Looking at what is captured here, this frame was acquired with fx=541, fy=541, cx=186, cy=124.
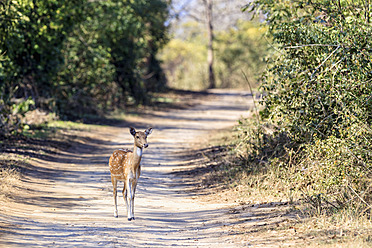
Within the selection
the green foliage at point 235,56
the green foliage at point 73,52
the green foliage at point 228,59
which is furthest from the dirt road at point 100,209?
the green foliage at point 235,56

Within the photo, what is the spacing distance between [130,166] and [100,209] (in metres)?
1.53

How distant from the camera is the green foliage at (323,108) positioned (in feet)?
29.7

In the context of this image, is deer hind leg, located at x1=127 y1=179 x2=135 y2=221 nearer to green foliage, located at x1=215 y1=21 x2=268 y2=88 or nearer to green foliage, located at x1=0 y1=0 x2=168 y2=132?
green foliage, located at x1=0 y1=0 x2=168 y2=132

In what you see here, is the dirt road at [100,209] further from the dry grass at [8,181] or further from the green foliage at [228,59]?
the green foliage at [228,59]

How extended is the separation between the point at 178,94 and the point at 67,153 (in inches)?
932

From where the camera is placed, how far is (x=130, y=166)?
8.79 meters

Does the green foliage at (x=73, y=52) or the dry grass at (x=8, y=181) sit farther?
the green foliage at (x=73, y=52)

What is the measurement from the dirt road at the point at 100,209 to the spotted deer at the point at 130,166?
0.41 m

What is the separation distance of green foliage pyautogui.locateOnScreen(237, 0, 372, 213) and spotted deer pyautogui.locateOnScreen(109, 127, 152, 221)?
284cm

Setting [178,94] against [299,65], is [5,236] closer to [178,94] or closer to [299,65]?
[299,65]

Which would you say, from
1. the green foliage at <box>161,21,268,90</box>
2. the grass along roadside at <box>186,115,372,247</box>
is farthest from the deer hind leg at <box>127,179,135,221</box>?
the green foliage at <box>161,21,268,90</box>

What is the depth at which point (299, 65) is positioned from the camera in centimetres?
1130

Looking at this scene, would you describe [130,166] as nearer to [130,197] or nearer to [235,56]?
[130,197]

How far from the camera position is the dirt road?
800cm
